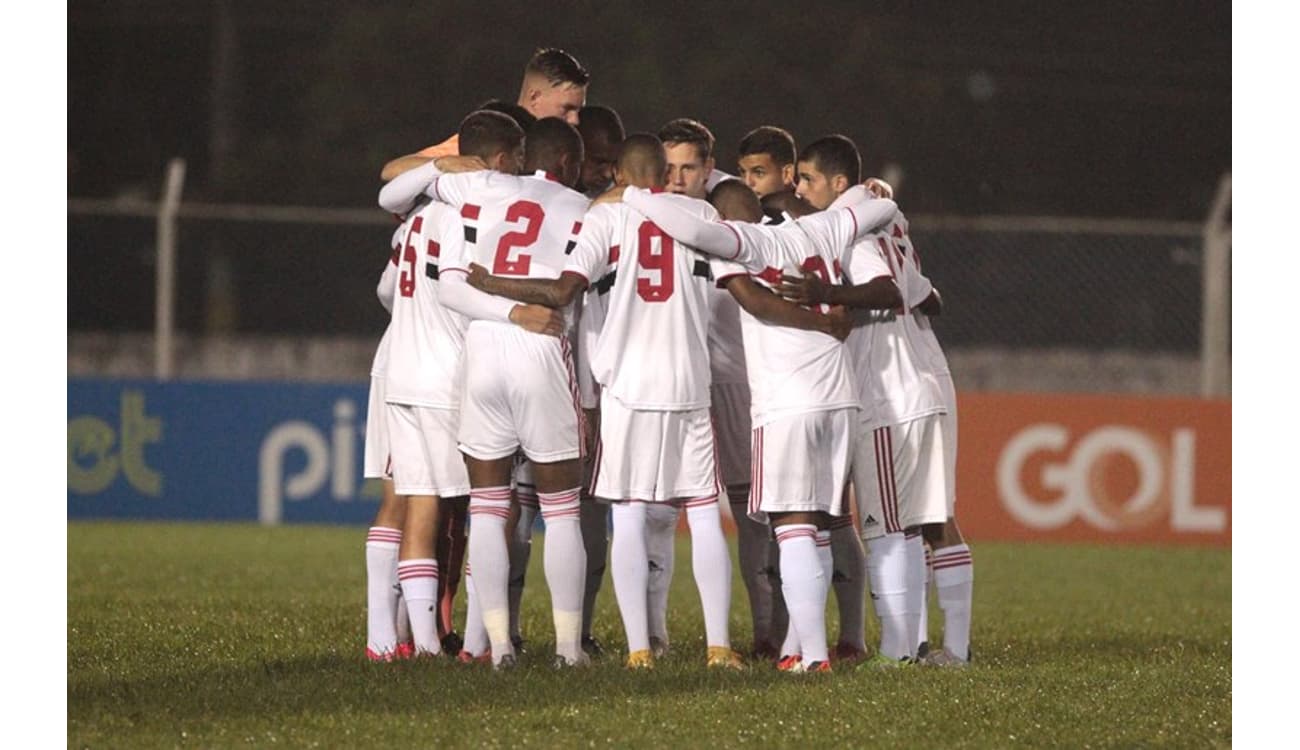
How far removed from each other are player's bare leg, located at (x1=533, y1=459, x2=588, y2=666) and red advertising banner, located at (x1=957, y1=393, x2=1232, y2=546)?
770 cm

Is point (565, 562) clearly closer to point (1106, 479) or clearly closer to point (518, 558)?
point (518, 558)

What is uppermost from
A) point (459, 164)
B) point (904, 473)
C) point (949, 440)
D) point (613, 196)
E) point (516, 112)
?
point (516, 112)

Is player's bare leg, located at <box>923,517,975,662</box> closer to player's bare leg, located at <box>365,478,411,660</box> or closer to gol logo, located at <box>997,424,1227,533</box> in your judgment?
player's bare leg, located at <box>365,478,411,660</box>

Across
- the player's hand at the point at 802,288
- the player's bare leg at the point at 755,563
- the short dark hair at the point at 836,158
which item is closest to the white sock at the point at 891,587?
the player's bare leg at the point at 755,563

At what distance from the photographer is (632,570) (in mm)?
7012

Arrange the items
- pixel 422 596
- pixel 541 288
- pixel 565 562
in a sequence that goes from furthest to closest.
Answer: pixel 422 596
pixel 565 562
pixel 541 288

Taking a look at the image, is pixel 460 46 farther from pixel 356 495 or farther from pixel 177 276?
pixel 356 495

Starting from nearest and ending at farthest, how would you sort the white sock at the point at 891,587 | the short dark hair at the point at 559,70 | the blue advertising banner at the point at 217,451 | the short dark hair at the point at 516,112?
the white sock at the point at 891,587, the short dark hair at the point at 516,112, the short dark hair at the point at 559,70, the blue advertising banner at the point at 217,451

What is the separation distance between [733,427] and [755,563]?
52cm

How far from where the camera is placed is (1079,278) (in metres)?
15.6

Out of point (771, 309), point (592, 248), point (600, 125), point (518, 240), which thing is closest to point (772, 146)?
point (600, 125)

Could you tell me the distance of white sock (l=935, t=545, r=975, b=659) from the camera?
24.7ft

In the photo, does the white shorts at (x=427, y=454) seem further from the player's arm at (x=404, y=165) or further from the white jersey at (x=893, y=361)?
the white jersey at (x=893, y=361)

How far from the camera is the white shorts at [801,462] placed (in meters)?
6.95
